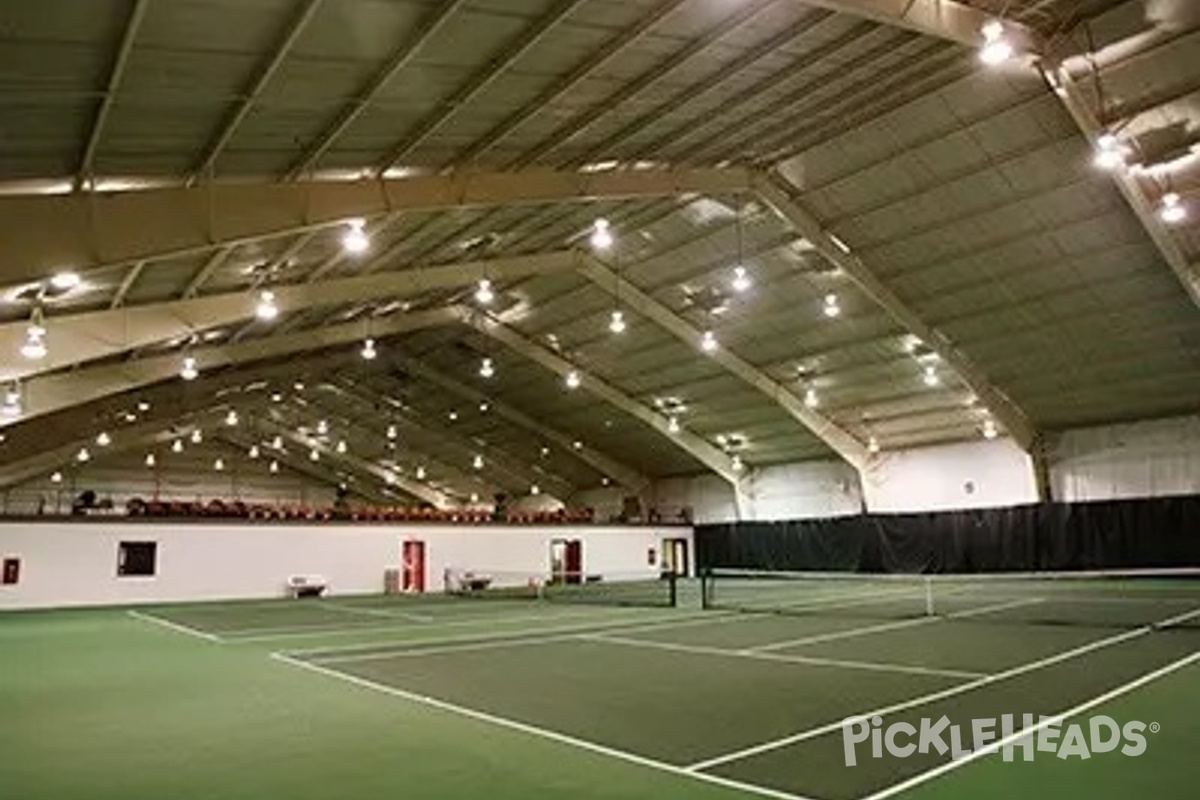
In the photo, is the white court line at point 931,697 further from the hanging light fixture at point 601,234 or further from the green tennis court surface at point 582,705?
the hanging light fixture at point 601,234

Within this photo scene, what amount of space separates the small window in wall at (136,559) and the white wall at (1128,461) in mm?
29963

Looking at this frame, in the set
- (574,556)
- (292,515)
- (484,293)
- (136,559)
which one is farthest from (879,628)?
(574,556)

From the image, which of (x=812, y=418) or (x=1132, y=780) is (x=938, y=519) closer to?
(x=812, y=418)

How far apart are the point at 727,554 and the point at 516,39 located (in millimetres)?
32659

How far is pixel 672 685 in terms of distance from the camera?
10.2 metres

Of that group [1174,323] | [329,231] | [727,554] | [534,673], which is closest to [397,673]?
[534,673]

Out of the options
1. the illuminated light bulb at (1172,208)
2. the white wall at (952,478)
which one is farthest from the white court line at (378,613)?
the white wall at (952,478)

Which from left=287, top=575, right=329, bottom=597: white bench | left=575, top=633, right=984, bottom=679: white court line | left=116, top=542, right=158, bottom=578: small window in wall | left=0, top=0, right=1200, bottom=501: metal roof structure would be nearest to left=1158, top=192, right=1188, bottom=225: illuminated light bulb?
left=0, top=0, right=1200, bottom=501: metal roof structure

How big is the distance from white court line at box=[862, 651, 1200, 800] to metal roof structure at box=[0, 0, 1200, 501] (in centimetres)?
900

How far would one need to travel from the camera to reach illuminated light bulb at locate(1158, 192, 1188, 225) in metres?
18.8

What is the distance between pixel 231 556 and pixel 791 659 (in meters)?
22.7

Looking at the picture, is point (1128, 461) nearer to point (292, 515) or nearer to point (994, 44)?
point (994, 44)

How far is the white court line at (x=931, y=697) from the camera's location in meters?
6.84

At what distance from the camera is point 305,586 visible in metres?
30.4
